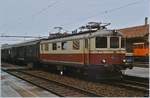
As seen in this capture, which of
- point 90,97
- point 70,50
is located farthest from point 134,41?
point 90,97

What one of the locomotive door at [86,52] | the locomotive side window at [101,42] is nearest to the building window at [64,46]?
the locomotive door at [86,52]

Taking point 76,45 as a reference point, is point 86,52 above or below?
below

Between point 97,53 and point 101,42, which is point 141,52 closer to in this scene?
point 101,42

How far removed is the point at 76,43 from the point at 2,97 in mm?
8978

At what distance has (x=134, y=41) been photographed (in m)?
47.4

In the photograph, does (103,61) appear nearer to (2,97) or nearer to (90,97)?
(90,97)

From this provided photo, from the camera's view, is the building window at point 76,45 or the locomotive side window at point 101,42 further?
the building window at point 76,45

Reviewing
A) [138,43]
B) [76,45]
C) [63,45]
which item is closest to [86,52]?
[76,45]

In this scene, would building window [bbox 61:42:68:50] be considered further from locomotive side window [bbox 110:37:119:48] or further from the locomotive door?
locomotive side window [bbox 110:37:119:48]

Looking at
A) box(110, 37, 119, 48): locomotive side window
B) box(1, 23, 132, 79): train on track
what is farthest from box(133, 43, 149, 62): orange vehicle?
box(110, 37, 119, 48): locomotive side window

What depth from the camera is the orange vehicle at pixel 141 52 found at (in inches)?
1692

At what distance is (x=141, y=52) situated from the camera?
4375 cm

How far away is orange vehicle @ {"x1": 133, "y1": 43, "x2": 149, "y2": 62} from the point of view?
43.0 m

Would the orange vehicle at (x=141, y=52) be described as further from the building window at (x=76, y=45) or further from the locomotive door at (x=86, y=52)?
the locomotive door at (x=86, y=52)
